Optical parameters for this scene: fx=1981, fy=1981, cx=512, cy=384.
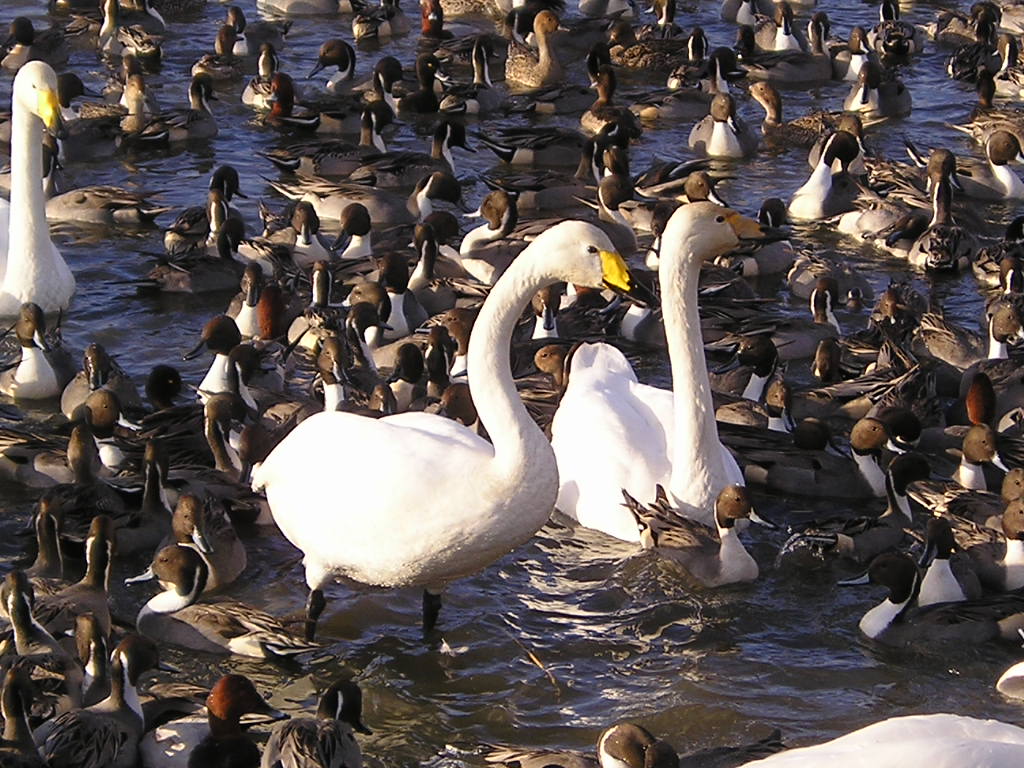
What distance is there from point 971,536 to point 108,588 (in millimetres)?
4430

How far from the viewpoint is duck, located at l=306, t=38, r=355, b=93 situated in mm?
18656

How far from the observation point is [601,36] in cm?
2039

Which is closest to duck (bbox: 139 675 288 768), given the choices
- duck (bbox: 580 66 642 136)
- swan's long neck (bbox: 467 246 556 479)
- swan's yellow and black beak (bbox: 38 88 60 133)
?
swan's long neck (bbox: 467 246 556 479)

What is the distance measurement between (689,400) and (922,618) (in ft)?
5.26

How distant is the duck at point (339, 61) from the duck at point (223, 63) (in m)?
0.82

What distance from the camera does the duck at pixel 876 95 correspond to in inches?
707

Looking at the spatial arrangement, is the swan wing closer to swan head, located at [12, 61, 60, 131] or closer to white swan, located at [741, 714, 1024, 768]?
white swan, located at [741, 714, 1024, 768]

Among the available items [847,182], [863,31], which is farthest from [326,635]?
[863,31]

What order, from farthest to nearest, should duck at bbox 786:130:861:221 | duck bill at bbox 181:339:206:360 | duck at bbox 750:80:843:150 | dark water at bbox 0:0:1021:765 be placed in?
duck at bbox 750:80:843:150
duck at bbox 786:130:861:221
duck bill at bbox 181:339:206:360
dark water at bbox 0:0:1021:765

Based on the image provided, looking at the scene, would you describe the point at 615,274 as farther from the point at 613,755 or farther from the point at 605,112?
the point at 605,112

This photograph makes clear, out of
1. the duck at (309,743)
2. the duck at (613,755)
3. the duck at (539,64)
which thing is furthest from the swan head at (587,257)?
the duck at (539,64)

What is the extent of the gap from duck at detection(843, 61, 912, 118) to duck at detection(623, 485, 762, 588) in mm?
8803

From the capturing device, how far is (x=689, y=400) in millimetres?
10086

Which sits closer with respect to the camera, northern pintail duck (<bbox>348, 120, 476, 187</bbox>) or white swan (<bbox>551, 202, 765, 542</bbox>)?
white swan (<bbox>551, 202, 765, 542</bbox>)
